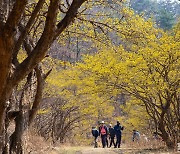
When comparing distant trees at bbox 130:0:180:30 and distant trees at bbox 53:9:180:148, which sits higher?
distant trees at bbox 130:0:180:30

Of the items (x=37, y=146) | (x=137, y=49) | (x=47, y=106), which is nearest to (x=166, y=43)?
(x=137, y=49)

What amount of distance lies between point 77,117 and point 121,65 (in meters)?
9.99

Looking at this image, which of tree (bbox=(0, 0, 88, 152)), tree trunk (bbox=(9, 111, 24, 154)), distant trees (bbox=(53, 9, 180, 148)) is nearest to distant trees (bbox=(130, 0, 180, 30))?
distant trees (bbox=(53, 9, 180, 148))

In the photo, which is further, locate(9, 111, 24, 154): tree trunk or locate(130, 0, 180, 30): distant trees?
locate(130, 0, 180, 30): distant trees

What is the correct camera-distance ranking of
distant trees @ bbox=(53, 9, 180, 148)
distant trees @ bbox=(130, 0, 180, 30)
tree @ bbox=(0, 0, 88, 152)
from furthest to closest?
distant trees @ bbox=(130, 0, 180, 30), distant trees @ bbox=(53, 9, 180, 148), tree @ bbox=(0, 0, 88, 152)

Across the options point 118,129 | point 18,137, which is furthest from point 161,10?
point 18,137

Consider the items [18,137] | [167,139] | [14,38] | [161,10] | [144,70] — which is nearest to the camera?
[14,38]

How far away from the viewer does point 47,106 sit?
2284 centimetres

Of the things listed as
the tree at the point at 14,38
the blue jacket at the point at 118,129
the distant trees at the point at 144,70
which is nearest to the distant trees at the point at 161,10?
the blue jacket at the point at 118,129

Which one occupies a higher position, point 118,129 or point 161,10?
point 161,10

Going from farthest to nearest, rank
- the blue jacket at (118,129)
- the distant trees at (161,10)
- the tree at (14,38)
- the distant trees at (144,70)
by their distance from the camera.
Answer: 1. the distant trees at (161,10)
2. the blue jacket at (118,129)
3. the distant trees at (144,70)
4. the tree at (14,38)

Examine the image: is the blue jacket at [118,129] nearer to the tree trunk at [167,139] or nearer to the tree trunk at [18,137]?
the tree trunk at [167,139]

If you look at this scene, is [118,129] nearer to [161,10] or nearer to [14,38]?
[14,38]

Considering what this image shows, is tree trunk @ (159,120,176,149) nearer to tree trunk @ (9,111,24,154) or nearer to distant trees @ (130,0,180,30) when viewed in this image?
tree trunk @ (9,111,24,154)
